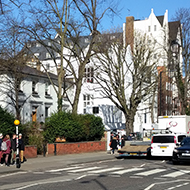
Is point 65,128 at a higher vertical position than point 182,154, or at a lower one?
higher

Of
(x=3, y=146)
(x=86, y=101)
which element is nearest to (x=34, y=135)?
(x=3, y=146)

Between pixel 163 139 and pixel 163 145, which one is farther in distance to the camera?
pixel 163 139

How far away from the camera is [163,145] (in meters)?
24.3

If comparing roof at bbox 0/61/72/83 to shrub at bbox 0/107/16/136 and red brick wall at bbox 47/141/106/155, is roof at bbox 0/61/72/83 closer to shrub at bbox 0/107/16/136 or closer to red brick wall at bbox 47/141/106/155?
shrub at bbox 0/107/16/136

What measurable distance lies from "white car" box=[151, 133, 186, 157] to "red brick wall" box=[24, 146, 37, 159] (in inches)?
295

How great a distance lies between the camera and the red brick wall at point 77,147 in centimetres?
2750

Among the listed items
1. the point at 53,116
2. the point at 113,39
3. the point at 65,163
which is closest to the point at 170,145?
the point at 65,163

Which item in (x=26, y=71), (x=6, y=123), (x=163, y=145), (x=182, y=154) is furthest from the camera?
(x=26, y=71)

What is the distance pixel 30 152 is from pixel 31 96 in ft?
65.8

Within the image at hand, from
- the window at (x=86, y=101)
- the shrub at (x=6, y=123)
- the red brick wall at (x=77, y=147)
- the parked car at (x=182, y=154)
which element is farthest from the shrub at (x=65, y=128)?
the window at (x=86, y=101)

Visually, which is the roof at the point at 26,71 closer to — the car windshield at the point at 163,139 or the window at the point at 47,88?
the window at the point at 47,88

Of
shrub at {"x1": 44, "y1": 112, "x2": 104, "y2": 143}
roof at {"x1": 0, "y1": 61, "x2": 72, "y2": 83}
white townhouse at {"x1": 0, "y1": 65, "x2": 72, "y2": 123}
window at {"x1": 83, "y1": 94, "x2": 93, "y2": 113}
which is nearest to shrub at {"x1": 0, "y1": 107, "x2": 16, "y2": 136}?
roof at {"x1": 0, "y1": 61, "x2": 72, "y2": 83}

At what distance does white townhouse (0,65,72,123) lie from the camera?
40688mm

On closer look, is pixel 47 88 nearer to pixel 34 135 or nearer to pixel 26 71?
pixel 26 71
